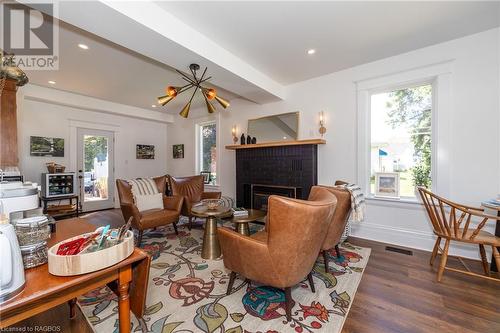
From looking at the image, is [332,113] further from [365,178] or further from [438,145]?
[438,145]

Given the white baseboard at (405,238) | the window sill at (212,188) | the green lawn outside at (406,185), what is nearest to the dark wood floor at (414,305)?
the white baseboard at (405,238)

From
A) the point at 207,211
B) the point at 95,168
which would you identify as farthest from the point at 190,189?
the point at 95,168

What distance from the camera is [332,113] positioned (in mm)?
3711

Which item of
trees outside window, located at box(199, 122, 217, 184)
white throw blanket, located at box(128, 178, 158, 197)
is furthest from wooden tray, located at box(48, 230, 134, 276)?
trees outside window, located at box(199, 122, 217, 184)

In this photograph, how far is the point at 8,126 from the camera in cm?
227

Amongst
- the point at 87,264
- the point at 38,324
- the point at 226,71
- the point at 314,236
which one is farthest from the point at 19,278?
the point at 226,71

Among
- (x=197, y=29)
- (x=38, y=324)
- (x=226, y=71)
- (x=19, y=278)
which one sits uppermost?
(x=197, y=29)

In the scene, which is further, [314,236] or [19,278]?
[314,236]

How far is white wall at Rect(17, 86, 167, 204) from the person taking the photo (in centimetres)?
450

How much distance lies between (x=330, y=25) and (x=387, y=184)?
240 centimetres

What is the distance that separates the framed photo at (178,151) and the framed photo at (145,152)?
0.65 m

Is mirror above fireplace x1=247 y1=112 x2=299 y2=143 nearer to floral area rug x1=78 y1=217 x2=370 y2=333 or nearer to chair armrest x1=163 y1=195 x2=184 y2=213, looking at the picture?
chair armrest x1=163 y1=195 x2=184 y2=213

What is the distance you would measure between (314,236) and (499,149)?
107 inches

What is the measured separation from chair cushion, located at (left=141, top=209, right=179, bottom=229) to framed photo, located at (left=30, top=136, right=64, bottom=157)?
10.8 feet
